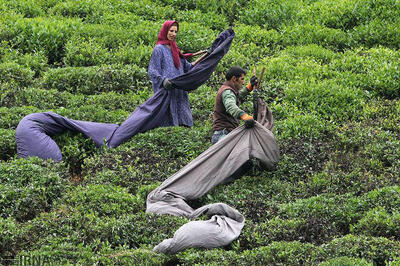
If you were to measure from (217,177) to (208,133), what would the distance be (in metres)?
1.91

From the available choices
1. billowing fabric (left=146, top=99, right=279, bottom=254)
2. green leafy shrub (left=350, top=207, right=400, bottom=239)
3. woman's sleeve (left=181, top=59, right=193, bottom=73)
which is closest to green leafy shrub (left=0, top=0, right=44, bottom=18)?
woman's sleeve (left=181, top=59, right=193, bottom=73)

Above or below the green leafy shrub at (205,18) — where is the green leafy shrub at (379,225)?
above

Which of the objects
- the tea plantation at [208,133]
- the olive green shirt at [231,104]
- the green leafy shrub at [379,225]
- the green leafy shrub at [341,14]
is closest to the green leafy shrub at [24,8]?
the tea plantation at [208,133]

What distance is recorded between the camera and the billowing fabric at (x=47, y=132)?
13.4m

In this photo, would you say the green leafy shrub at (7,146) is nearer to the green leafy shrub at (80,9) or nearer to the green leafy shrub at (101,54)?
the green leafy shrub at (101,54)

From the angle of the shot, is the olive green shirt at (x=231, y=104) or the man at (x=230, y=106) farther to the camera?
the man at (x=230, y=106)

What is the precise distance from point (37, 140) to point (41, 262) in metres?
3.69

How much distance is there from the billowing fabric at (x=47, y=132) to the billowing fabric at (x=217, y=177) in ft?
7.28

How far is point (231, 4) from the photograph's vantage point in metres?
21.0

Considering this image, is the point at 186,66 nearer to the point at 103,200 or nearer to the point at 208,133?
the point at 208,133

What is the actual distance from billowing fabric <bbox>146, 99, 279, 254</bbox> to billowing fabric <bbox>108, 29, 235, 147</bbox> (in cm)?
185

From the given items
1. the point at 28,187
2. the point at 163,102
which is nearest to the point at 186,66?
the point at 163,102

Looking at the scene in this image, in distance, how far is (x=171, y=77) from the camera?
14.5 meters

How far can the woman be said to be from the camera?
14.4 metres
